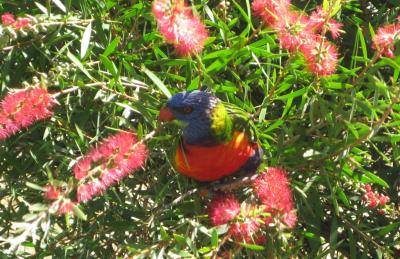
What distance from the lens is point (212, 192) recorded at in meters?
1.26

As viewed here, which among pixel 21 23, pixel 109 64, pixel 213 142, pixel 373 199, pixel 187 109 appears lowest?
pixel 373 199

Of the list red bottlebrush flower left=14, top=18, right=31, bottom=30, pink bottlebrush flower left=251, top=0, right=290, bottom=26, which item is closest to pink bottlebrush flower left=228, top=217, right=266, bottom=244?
pink bottlebrush flower left=251, top=0, right=290, bottom=26

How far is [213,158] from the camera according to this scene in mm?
1231

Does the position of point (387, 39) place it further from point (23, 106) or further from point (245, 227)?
point (23, 106)

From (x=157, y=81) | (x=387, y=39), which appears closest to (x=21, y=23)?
(x=157, y=81)

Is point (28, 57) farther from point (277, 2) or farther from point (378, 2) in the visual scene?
point (378, 2)

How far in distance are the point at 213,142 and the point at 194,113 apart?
91 mm

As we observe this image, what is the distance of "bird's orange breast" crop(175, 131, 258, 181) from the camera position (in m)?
1.22

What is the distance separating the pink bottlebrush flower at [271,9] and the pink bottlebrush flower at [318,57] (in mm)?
80

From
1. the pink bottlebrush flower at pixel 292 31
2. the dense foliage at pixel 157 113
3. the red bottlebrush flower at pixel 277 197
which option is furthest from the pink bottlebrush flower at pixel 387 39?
the red bottlebrush flower at pixel 277 197

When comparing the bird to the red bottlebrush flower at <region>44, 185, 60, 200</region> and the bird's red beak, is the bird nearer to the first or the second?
the bird's red beak

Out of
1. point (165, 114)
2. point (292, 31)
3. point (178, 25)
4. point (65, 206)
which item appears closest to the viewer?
A: point (65, 206)

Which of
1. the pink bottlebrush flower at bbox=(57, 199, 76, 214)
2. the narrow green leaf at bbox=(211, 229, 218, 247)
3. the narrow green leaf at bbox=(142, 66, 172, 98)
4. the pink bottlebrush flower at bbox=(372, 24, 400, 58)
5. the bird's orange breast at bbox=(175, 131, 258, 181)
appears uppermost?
the pink bottlebrush flower at bbox=(372, 24, 400, 58)

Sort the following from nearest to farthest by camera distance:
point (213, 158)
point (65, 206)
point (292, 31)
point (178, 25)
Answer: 1. point (65, 206)
2. point (178, 25)
3. point (292, 31)
4. point (213, 158)
